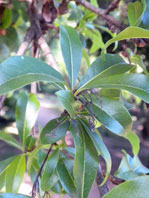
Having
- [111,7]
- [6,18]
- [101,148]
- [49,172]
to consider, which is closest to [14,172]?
[49,172]

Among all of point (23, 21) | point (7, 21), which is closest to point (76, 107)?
point (7, 21)

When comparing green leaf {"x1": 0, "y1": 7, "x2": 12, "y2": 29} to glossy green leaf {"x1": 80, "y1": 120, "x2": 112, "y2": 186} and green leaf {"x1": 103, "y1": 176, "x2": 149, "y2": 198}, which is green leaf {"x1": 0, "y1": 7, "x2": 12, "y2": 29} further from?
green leaf {"x1": 103, "y1": 176, "x2": 149, "y2": 198}

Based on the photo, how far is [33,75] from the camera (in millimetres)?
340

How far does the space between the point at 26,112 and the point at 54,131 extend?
177mm

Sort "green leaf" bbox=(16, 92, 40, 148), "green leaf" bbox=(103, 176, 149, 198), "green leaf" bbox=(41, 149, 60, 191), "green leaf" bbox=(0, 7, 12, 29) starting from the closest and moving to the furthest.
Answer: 1. "green leaf" bbox=(103, 176, 149, 198)
2. "green leaf" bbox=(41, 149, 60, 191)
3. "green leaf" bbox=(16, 92, 40, 148)
4. "green leaf" bbox=(0, 7, 12, 29)

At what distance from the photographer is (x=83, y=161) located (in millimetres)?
340

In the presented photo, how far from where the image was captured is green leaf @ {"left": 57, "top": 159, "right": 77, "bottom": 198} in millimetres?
375

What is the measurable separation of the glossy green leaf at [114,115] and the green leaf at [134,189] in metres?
0.08

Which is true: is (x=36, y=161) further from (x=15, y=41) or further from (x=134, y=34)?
(x=15, y=41)

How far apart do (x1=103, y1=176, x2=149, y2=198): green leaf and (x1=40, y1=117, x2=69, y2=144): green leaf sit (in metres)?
0.12

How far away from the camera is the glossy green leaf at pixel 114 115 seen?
348 millimetres

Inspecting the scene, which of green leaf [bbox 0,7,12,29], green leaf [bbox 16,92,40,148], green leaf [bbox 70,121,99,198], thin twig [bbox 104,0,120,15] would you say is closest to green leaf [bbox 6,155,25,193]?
green leaf [bbox 16,92,40,148]

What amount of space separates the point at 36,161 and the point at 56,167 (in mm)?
127

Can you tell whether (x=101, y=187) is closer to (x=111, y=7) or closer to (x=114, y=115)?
(x=114, y=115)
